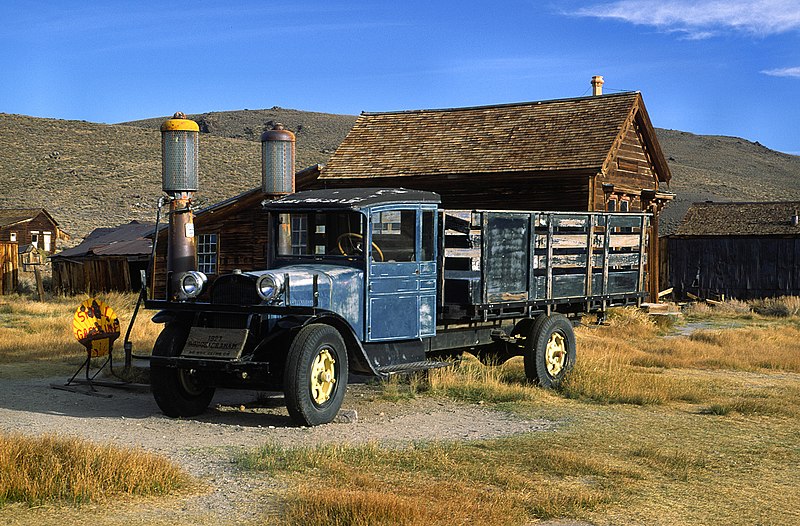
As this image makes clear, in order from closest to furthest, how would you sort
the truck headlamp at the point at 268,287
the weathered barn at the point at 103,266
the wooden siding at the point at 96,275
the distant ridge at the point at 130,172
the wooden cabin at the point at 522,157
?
the truck headlamp at the point at 268,287 → the wooden cabin at the point at 522,157 → the weathered barn at the point at 103,266 → the wooden siding at the point at 96,275 → the distant ridge at the point at 130,172

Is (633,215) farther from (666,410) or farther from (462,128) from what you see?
(462,128)

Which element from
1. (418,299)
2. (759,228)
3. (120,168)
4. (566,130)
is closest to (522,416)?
(418,299)

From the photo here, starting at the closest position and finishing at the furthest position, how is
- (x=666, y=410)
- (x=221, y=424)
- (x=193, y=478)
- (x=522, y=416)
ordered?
1. (x=193, y=478)
2. (x=221, y=424)
3. (x=522, y=416)
4. (x=666, y=410)

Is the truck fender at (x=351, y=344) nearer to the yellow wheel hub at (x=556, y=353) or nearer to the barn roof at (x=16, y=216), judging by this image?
the yellow wheel hub at (x=556, y=353)

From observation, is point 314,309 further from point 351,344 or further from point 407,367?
point 407,367

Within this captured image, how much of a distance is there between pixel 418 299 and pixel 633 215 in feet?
15.4

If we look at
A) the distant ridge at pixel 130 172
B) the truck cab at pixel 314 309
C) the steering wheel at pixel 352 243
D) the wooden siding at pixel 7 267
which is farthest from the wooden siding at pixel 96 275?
the steering wheel at pixel 352 243

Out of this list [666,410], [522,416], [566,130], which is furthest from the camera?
[566,130]

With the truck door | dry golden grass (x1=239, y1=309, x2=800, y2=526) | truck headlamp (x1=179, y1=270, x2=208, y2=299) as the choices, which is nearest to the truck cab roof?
the truck door

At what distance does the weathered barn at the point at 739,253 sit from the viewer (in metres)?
35.2

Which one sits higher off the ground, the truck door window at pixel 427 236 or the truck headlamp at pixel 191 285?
the truck door window at pixel 427 236

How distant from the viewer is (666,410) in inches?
445

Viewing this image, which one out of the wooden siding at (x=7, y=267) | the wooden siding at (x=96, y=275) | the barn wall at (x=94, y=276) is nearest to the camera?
the wooden siding at (x=96, y=275)

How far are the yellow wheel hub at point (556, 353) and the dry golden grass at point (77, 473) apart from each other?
21.6 ft
